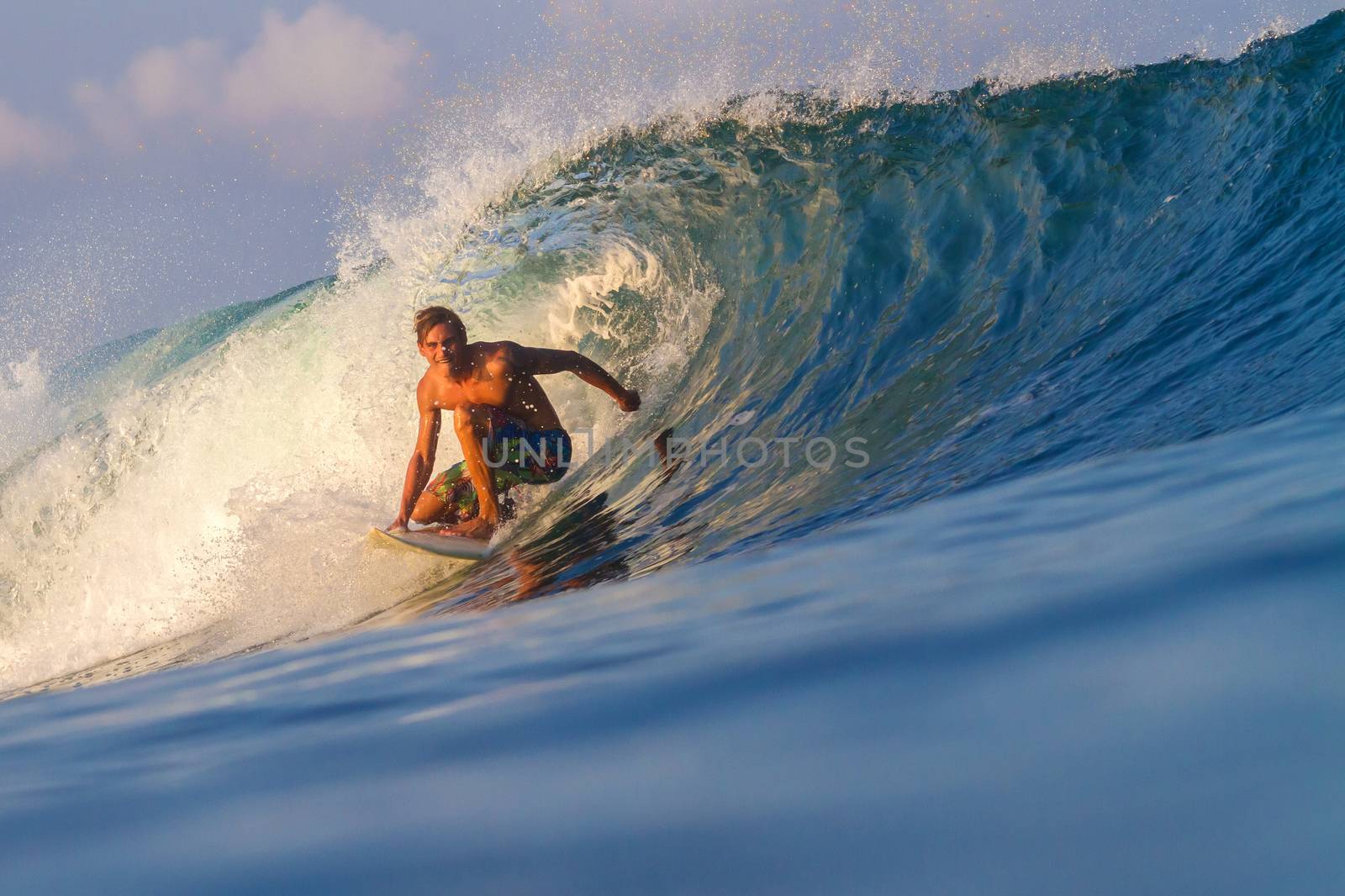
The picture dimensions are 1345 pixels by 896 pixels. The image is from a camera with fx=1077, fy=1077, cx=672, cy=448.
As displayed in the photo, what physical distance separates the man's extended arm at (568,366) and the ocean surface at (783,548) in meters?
0.42

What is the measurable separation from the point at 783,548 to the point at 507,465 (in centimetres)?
318

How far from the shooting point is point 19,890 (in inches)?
37.7

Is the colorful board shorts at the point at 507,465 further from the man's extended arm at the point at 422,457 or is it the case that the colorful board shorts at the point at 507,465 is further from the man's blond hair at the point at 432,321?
the man's blond hair at the point at 432,321

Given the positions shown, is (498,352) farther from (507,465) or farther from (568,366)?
(507,465)


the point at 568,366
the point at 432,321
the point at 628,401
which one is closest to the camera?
the point at 432,321

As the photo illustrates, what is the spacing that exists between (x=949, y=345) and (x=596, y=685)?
17.1 feet

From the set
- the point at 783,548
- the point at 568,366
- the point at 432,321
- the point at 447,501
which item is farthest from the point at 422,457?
the point at 783,548

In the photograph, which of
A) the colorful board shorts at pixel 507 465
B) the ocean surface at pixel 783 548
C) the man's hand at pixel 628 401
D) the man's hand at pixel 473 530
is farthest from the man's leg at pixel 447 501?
the man's hand at pixel 628 401

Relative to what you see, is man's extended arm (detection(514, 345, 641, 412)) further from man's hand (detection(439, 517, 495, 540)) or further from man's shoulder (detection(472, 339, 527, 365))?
man's hand (detection(439, 517, 495, 540))

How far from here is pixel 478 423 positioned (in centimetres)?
562

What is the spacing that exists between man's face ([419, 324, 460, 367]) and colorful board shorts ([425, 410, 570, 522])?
1.23ft

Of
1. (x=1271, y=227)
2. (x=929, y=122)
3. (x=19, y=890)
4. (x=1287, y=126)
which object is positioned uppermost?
(x=929, y=122)

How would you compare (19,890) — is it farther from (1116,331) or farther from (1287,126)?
(1287,126)

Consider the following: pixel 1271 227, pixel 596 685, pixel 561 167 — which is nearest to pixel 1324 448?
pixel 596 685
